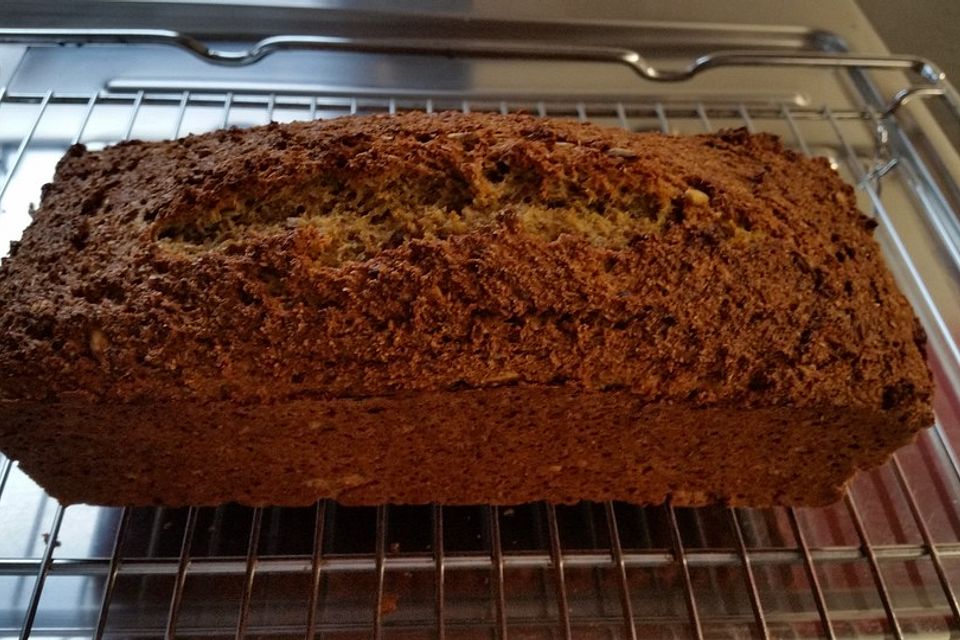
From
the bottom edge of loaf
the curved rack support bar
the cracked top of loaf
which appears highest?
the curved rack support bar

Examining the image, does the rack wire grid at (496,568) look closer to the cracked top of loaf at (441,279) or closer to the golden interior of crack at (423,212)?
the cracked top of loaf at (441,279)

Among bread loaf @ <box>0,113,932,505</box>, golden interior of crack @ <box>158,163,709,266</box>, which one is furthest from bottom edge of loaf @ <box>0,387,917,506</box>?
golden interior of crack @ <box>158,163,709,266</box>

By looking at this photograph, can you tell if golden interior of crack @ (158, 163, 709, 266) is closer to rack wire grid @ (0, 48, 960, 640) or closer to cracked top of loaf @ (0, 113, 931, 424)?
cracked top of loaf @ (0, 113, 931, 424)

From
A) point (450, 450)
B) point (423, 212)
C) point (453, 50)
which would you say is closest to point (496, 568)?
point (450, 450)

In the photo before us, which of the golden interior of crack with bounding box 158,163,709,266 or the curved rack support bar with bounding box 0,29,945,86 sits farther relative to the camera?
the curved rack support bar with bounding box 0,29,945,86

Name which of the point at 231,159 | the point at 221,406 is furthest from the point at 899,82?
the point at 221,406

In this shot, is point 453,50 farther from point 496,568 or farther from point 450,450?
point 496,568
